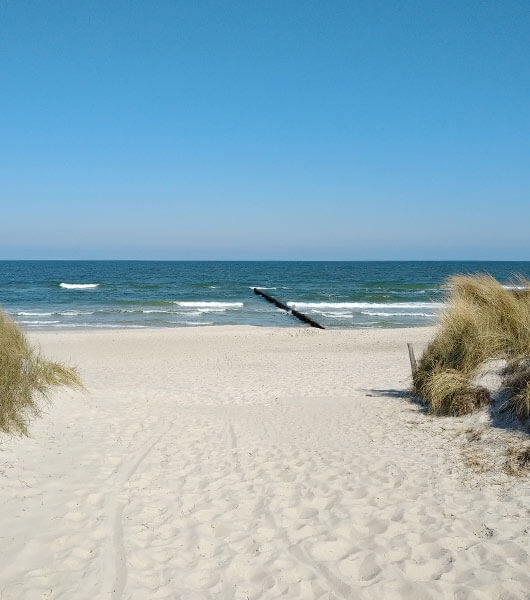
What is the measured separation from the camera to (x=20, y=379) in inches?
295

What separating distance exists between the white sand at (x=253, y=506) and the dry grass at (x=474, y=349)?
20.1 inches

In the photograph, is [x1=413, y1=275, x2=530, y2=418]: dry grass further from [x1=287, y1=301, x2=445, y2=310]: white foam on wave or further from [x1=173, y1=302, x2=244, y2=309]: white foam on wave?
[x1=173, y1=302, x2=244, y2=309]: white foam on wave

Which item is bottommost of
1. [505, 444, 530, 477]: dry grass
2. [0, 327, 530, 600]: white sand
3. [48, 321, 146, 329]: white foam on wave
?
[48, 321, 146, 329]: white foam on wave

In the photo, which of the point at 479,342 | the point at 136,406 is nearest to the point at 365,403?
the point at 479,342

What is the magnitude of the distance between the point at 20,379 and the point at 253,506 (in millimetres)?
4280

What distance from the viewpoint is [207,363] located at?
1537 cm

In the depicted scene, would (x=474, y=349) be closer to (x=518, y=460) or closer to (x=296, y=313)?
(x=518, y=460)

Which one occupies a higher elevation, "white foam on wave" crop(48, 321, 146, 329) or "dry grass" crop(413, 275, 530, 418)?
"dry grass" crop(413, 275, 530, 418)

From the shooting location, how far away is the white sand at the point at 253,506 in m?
3.73

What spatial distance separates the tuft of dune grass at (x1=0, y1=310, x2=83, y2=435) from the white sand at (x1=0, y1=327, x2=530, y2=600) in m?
0.27

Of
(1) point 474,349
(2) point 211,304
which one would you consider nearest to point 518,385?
(1) point 474,349

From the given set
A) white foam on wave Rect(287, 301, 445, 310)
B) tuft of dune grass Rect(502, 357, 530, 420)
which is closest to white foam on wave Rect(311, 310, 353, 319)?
white foam on wave Rect(287, 301, 445, 310)

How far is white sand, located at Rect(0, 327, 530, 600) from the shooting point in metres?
3.73

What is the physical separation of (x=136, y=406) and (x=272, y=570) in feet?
19.7
